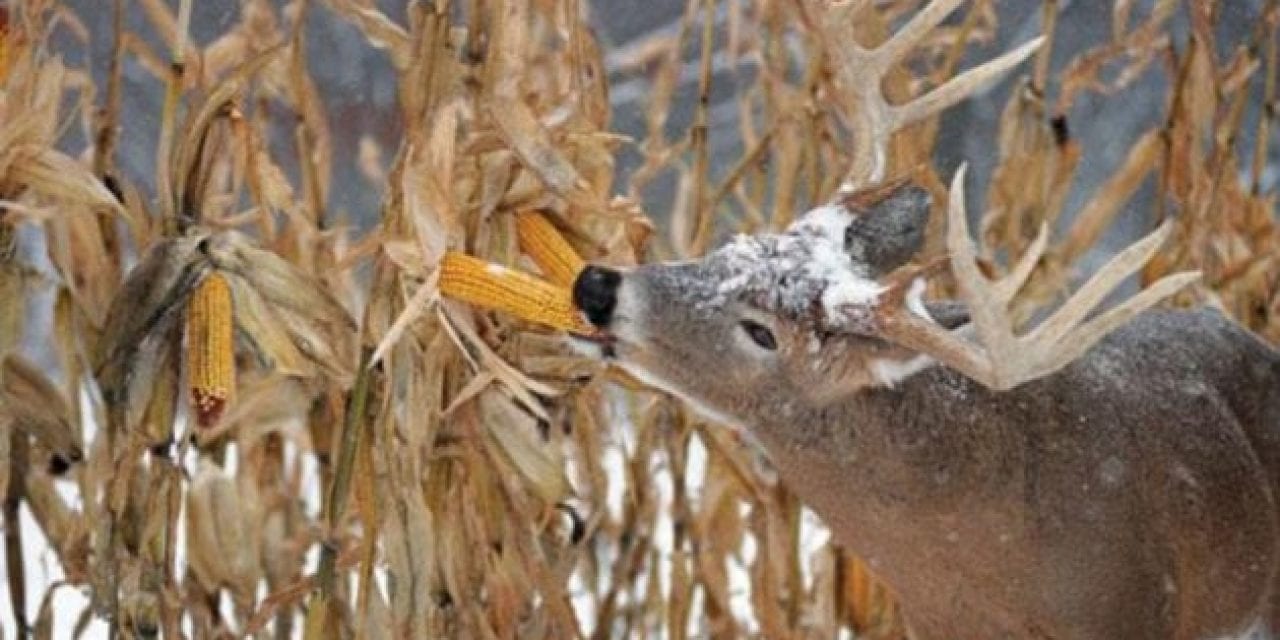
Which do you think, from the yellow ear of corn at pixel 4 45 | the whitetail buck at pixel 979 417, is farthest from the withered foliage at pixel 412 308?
the whitetail buck at pixel 979 417

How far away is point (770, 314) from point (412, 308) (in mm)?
248

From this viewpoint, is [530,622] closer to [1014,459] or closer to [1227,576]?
[1014,459]

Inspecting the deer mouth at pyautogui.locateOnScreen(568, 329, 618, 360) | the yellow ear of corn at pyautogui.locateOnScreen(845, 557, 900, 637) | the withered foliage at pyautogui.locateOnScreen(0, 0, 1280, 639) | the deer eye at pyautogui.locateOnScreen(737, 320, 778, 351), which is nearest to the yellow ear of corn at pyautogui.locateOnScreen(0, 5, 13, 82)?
the withered foliage at pyautogui.locateOnScreen(0, 0, 1280, 639)

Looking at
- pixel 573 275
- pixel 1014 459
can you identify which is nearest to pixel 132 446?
pixel 573 275

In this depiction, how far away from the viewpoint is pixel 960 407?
1.71 m

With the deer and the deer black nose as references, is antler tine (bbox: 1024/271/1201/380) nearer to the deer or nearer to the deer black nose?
the deer

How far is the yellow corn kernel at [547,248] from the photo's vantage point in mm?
1720

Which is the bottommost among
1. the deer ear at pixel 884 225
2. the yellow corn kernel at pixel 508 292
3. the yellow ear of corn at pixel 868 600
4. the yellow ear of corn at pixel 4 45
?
the yellow ear of corn at pixel 868 600

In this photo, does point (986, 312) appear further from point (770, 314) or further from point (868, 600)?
point (868, 600)

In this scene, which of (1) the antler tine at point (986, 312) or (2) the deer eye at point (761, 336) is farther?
(2) the deer eye at point (761, 336)

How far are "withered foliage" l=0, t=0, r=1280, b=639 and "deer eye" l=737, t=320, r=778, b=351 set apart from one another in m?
0.14

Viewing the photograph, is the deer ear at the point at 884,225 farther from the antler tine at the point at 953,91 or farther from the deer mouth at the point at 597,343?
the deer mouth at the point at 597,343

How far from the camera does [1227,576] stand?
6.34 feet

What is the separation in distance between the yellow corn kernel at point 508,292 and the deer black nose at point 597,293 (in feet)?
0.09
